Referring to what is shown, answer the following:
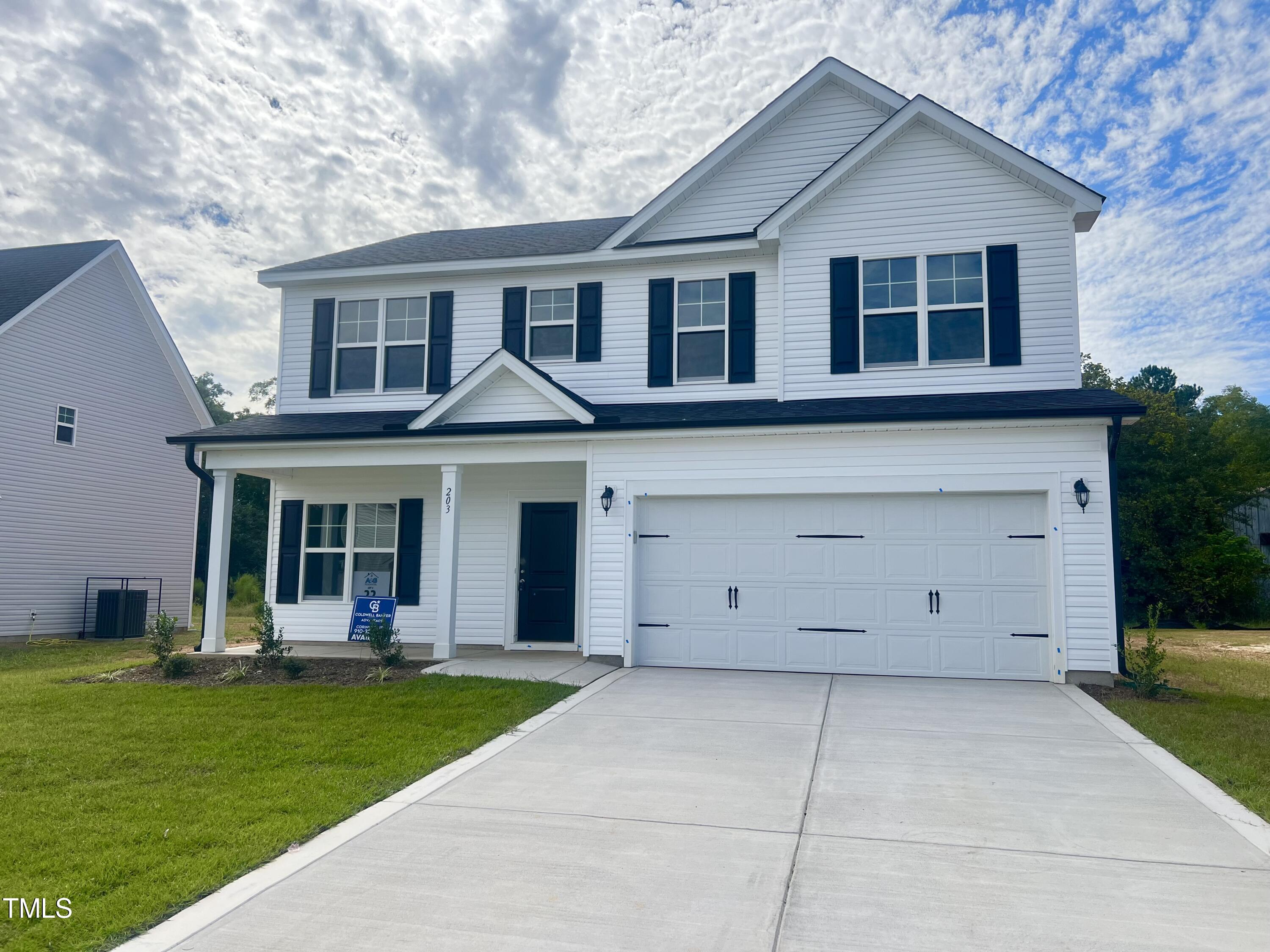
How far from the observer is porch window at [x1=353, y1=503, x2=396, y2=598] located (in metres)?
13.7

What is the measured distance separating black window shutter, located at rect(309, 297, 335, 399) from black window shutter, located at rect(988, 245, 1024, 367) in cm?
1022

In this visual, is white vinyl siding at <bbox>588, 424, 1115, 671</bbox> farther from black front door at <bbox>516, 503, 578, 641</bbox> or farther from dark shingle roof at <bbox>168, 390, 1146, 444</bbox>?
black front door at <bbox>516, 503, 578, 641</bbox>

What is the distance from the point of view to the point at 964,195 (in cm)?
1151

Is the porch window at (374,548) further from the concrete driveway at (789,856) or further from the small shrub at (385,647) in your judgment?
the concrete driveway at (789,856)

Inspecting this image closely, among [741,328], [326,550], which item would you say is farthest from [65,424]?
[741,328]

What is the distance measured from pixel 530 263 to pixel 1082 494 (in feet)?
27.8

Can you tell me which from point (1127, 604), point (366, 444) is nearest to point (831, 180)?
point (366, 444)

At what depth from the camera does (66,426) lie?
1720 centimetres

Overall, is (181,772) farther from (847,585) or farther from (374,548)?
(374,548)

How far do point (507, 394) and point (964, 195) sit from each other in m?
6.92

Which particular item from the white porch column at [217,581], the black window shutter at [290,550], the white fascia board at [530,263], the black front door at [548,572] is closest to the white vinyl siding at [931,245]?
the white fascia board at [530,263]

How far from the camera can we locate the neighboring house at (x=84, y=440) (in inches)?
638

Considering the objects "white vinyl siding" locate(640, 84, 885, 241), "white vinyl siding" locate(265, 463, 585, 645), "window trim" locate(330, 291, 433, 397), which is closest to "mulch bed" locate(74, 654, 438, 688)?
"white vinyl siding" locate(265, 463, 585, 645)

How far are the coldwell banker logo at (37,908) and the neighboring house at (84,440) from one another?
15.1 metres
